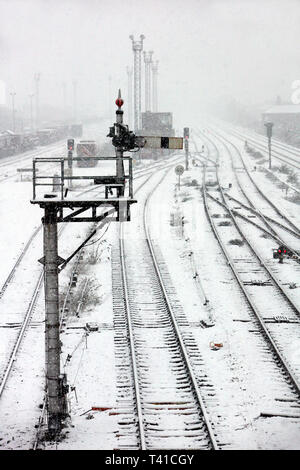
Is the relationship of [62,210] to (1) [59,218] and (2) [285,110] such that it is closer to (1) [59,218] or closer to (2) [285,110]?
(1) [59,218]

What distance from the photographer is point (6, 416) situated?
9023 millimetres

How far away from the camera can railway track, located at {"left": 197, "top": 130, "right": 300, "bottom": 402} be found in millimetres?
10966

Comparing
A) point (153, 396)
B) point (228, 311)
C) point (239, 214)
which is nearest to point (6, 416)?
point (153, 396)

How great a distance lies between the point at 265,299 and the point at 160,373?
4.83 m

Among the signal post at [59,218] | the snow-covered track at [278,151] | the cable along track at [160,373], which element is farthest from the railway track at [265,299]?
the snow-covered track at [278,151]

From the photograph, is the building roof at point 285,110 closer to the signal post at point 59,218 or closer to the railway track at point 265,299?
the railway track at point 265,299

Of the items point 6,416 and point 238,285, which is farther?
point 238,285

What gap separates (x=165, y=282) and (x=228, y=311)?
2617 mm

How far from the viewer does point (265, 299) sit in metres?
14.4

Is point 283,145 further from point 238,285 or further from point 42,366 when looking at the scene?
point 42,366

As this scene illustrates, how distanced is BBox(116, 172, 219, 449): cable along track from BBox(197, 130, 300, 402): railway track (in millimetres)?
1662

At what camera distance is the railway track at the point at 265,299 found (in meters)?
11.0

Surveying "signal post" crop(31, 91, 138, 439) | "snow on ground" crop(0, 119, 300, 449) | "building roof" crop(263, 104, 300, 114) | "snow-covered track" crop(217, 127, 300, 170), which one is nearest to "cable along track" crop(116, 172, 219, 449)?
"snow on ground" crop(0, 119, 300, 449)

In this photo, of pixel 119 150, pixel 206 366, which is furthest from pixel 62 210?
pixel 206 366
